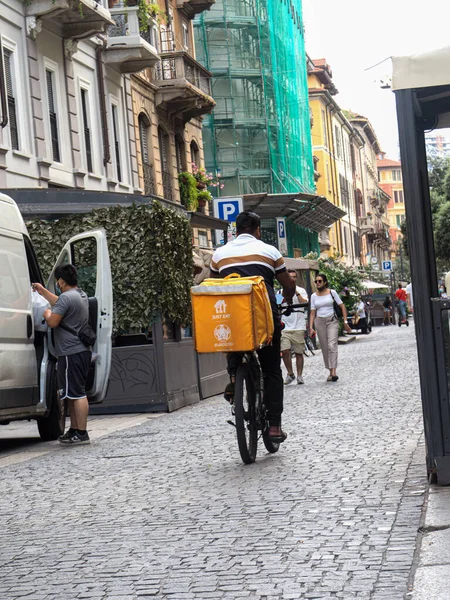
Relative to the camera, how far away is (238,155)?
169ft

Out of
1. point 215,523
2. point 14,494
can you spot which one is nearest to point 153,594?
point 215,523

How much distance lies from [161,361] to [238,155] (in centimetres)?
3654

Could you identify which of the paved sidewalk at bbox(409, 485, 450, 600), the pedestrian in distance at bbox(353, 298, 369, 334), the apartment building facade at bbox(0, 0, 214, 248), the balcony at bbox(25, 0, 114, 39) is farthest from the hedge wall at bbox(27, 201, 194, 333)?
the pedestrian in distance at bbox(353, 298, 369, 334)

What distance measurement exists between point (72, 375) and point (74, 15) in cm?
1491

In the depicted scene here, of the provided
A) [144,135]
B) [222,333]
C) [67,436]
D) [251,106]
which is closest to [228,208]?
[67,436]

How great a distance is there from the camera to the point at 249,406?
8820 mm

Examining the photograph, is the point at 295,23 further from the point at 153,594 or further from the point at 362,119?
the point at 153,594

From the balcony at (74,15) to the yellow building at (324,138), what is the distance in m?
44.5

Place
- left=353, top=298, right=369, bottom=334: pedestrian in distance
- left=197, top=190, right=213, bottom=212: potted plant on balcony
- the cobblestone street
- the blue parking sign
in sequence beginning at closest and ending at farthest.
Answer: the cobblestone street, the blue parking sign, left=197, top=190, right=213, bottom=212: potted plant on balcony, left=353, top=298, right=369, bottom=334: pedestrian in distance

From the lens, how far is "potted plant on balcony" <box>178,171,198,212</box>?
113 feet

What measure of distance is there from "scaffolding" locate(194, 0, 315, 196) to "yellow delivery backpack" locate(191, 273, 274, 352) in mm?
41021

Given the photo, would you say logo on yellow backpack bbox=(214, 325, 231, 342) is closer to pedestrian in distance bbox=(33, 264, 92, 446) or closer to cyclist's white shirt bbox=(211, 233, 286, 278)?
cyclist's white shirt bbox=(211, 233, 286, 278)

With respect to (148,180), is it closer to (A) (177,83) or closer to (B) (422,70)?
(A) (177,83)

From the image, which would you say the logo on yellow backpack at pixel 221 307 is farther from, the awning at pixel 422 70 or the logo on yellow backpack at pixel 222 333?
the awning at pixel 422 70
